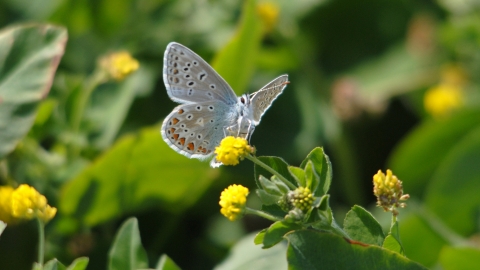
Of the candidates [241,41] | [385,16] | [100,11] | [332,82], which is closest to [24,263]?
[241,41]

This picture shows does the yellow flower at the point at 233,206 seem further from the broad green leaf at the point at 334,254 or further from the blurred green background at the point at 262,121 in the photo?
the blurred green background at the point at 262,121

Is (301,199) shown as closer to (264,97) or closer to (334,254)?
(334,254)

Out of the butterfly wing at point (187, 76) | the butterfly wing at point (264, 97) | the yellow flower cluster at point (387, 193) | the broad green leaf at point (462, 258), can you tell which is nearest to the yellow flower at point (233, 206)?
the yellow flower cluster at point (387, 193)

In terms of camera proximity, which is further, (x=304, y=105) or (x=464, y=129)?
(x=304, y=105)

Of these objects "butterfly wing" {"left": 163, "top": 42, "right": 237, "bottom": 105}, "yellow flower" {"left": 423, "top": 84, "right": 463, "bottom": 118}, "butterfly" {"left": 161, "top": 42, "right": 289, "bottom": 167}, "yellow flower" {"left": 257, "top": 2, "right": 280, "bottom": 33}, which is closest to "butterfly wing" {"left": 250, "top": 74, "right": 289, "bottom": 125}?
"butterfly" {"left": 161, "top": 42, "right": 289, "bottom": 167}

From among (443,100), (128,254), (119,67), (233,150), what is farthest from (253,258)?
(443,100)

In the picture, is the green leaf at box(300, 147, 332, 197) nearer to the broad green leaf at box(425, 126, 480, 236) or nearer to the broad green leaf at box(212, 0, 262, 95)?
the broad green leaf at box(212, 0, 262, 95)

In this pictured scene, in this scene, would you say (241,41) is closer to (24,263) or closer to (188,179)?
(188,179)
